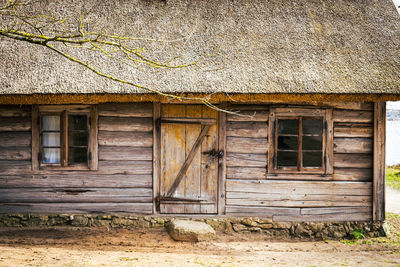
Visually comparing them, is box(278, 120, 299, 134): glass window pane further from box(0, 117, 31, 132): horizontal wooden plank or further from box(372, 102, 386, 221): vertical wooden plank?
box(0, 117, 31, 132): horizontal wooden plank

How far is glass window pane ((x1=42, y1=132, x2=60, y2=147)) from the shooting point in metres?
5.77

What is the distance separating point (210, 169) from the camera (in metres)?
5.79

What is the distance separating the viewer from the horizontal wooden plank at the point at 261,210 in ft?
19.0

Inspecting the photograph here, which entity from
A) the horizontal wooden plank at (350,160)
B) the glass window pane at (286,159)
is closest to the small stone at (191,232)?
the horizontal wooden plank at (350,160)

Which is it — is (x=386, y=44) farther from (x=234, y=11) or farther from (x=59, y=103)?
(x=59, y=103)

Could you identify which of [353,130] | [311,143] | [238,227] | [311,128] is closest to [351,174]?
[353,130]

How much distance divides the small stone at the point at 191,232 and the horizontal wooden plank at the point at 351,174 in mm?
2373

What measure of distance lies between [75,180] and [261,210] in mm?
3274

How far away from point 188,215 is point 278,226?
5.18 feet

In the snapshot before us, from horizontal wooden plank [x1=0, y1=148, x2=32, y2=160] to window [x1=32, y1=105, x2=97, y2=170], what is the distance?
0.13 meters

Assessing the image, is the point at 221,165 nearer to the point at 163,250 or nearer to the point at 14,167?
the point at 163,250

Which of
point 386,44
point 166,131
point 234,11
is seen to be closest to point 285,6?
point 234,11

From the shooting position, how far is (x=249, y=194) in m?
5.77

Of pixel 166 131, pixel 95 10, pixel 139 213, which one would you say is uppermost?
pixel 95 10
